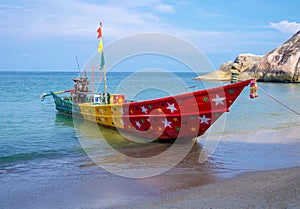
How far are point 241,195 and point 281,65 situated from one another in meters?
53.2

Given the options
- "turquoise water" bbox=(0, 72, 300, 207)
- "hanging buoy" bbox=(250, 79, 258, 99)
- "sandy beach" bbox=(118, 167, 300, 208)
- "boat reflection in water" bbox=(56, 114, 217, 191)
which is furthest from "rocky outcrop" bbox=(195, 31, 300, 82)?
"sandy beach" bbox=(118, 167, 300, 208)

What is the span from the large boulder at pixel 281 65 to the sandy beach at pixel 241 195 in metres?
50.1

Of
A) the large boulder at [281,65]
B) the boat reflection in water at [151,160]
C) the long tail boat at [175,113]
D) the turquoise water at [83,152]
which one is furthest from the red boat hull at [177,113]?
the large boulder at [281,65]

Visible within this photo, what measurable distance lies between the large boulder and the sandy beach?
50.1 meters

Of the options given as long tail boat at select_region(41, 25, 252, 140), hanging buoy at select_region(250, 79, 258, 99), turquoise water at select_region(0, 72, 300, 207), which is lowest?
turquoise water at select_region(0, 72, 300, 207)

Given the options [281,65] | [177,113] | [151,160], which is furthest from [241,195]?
[281,65]

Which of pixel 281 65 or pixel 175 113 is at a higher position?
pixel 281 65

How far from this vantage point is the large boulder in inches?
2098

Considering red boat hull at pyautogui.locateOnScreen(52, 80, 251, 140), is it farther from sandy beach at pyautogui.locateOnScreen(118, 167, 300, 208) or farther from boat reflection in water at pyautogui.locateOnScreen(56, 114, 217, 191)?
sandy beach at pyautogui.locateOnScreen(118, 167, 300, 208)

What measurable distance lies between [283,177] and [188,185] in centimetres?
208

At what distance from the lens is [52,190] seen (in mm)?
7328

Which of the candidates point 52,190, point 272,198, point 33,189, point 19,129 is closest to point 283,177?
point 272,198

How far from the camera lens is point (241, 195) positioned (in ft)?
20.8

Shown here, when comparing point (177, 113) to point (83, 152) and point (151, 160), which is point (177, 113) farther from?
point (83, 152)
